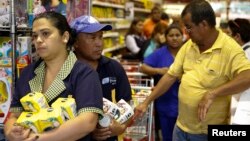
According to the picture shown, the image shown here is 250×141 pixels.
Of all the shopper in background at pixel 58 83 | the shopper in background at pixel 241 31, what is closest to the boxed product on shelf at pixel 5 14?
the shopper in background at pixel 58 83

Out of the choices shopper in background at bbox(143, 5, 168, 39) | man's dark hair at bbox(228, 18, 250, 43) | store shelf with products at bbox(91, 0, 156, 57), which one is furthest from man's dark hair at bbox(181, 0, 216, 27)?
shopper in background at bbox(143, 5, 168, 39)

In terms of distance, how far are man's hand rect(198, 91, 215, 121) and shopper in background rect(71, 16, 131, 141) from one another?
1.81 feet

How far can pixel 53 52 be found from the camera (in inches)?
78.7

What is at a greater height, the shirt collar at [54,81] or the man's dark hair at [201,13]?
the man's dark hair at [201,13]

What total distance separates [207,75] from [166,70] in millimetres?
1468

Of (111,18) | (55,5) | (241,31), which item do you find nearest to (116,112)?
(55,5)

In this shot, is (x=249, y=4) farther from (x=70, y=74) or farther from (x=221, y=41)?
(x=70, y=74)

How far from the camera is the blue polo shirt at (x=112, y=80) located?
2.44 meters

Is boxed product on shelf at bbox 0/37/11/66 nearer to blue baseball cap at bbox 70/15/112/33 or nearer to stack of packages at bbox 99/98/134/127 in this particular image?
blue baseball cap at bbox 70/15/112/33

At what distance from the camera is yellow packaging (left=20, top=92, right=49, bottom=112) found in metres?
1.88

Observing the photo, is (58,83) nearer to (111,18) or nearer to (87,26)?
(87,26)

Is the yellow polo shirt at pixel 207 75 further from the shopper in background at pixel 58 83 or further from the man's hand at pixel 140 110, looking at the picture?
the shopper in background at pixel 58 83

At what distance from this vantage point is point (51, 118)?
1.81 meters

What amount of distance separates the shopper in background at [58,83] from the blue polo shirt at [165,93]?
6.98 ft
